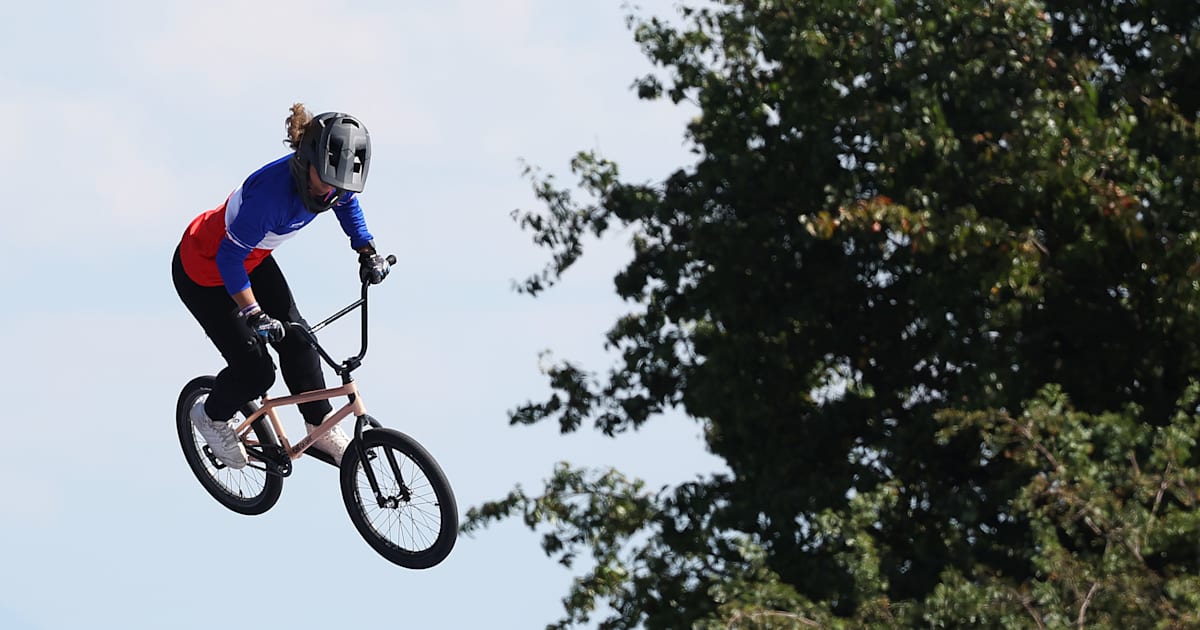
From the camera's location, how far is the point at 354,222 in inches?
494

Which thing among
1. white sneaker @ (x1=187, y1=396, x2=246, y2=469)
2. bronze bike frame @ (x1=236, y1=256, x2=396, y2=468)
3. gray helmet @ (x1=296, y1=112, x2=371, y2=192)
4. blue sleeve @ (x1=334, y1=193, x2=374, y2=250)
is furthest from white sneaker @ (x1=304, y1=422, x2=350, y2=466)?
Result: gray helmet @ (x1=296, y1=112, x2=371, y2=192)

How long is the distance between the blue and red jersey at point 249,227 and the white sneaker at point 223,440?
1427mm

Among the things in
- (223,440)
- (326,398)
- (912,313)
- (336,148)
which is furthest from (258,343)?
(912,313)

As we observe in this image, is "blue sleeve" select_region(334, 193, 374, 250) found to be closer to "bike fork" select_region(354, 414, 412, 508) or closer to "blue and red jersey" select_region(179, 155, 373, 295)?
"blue and red jersey" select_region(179, 155, 373, 295)

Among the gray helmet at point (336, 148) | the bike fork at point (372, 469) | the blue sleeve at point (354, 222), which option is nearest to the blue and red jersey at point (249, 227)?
the blue sleeve at point (354, 222)

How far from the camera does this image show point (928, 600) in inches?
387

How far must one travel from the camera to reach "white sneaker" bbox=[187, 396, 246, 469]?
13.5 meters

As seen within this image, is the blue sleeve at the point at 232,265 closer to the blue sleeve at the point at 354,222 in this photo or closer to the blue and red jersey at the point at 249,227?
the blue and red jersey at the point at 249,227

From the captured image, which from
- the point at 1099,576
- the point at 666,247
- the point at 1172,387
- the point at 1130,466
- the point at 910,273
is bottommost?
the point at 1099,576

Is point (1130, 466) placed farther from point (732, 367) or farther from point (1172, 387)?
point (732, 367)

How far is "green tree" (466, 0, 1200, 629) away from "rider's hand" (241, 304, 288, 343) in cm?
204

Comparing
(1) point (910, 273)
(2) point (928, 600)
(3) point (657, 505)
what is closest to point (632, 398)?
(3) point (657, 505)

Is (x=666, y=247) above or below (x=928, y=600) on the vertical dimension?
above

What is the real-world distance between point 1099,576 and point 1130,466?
2.94ft
